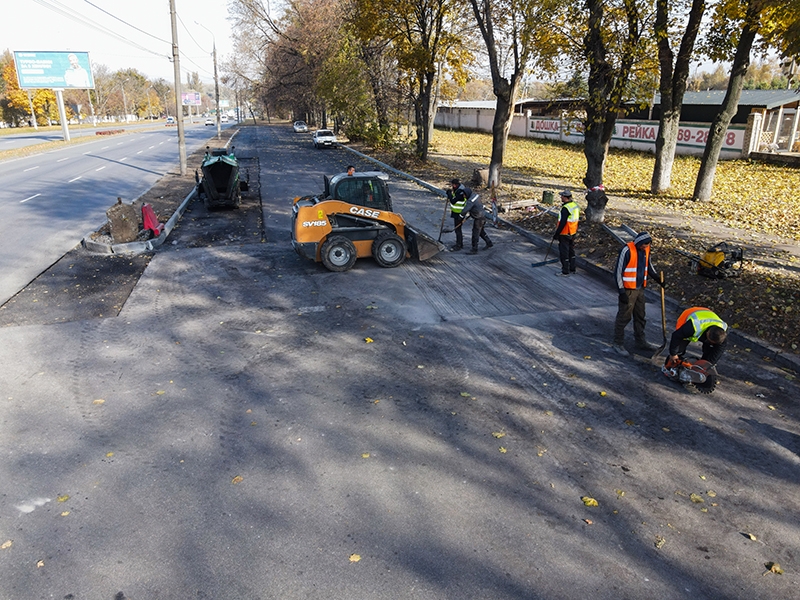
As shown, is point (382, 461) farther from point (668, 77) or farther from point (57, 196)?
point (57, 196)

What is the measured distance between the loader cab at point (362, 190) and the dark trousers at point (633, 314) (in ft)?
18.1

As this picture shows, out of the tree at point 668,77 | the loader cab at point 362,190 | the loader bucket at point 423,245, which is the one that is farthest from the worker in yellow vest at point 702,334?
the tree at point 668,77

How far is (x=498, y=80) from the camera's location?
18.5 m

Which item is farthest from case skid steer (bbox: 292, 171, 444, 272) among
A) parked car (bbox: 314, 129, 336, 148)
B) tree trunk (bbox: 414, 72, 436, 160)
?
parked car (bbox: 314, 129, 336, 148)

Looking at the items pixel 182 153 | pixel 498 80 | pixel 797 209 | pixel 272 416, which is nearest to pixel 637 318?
pixel 272 416

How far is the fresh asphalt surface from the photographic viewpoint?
13.7 feet

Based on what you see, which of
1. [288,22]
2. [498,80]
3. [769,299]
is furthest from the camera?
[288,22]

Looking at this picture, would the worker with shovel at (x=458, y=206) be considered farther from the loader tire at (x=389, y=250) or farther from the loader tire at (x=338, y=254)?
the loader tire at (x=338, y=254)

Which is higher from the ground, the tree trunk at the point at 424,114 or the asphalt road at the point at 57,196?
the tree trunk at the point at 424,114

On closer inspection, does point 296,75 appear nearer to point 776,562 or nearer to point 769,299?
point 769,299

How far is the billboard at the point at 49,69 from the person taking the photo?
162 ft

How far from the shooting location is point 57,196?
2078 cm

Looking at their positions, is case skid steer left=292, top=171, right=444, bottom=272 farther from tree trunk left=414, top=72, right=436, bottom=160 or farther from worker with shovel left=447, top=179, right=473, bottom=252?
tree trunk left=414, top=72, right=436, bottom=160

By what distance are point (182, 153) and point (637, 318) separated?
23669mm
